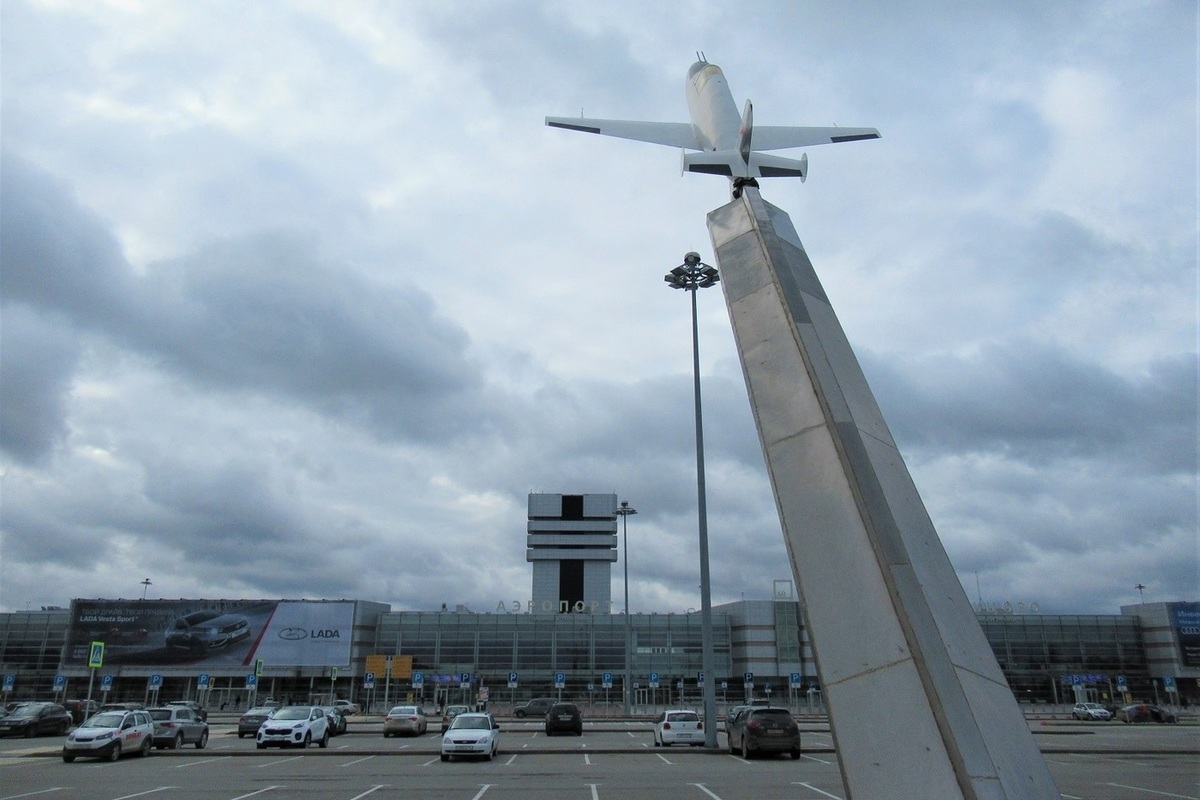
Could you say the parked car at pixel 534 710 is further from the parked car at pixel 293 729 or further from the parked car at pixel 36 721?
the parked car at pixel 293 729

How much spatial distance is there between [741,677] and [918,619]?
8031 centimetres

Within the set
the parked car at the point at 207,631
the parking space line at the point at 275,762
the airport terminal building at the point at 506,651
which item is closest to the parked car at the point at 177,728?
the parking space line at the point at 275,762

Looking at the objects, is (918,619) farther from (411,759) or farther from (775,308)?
(411,759)

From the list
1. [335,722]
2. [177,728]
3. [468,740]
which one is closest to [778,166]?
[468,740]

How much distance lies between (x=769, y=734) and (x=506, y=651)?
63120 mm

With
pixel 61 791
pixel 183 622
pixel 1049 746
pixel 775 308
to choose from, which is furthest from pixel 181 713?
pixel 183 622

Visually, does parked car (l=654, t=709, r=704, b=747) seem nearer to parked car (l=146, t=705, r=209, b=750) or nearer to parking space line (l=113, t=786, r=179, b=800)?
parked car (l=146, t=705, r=209, b=750)

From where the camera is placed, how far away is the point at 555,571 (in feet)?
436

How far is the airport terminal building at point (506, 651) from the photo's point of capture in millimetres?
82750

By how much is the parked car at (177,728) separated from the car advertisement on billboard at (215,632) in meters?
53.9

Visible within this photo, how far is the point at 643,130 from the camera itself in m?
20.6

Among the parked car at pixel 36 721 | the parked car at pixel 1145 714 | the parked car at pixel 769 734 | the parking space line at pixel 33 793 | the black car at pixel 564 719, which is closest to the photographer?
the parking space line at pixel 33 793

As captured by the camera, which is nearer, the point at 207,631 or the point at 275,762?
the point at 275,762

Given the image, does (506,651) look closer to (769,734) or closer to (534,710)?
(534,710)
